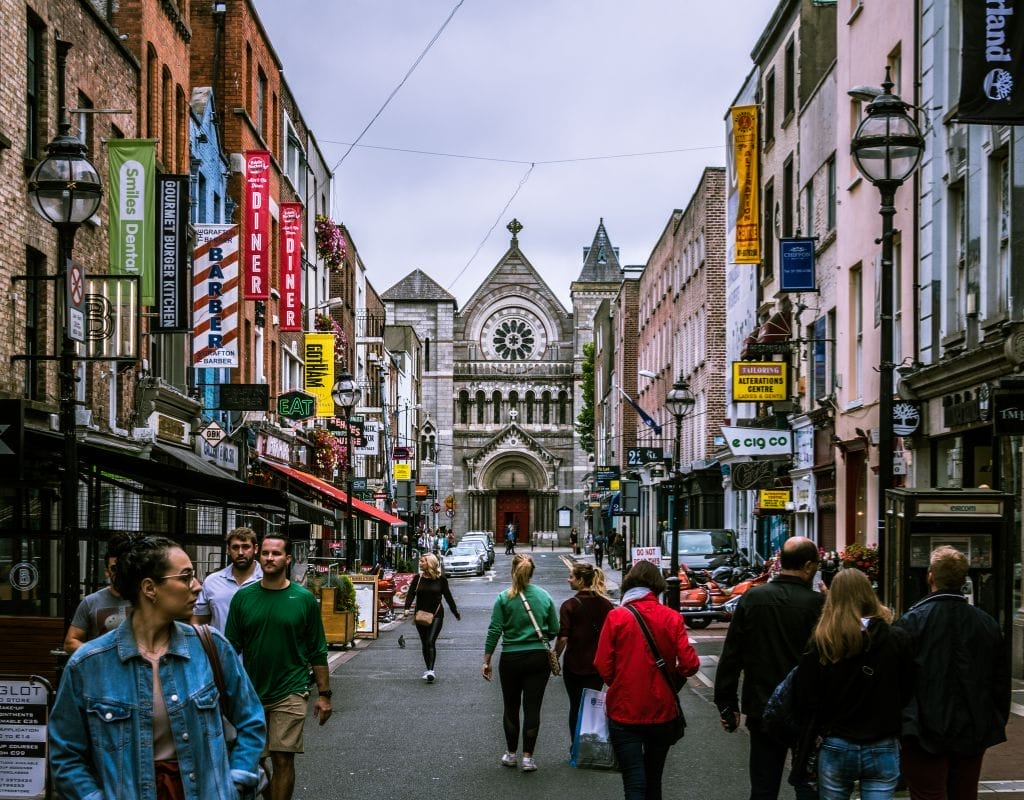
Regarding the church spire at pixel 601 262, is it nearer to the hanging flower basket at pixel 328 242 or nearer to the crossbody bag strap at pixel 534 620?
the hanging flower basket at pixel 328 242

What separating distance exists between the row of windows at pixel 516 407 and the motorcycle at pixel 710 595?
7192 cm

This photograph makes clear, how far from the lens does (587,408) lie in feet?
336

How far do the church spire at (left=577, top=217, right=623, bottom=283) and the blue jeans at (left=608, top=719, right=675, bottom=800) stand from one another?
98.0 meters

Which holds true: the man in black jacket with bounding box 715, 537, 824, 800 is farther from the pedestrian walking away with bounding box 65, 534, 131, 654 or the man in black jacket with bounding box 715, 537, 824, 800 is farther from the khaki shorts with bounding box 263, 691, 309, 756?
the pedestrian walking away with bounding box 65, 534, 131, 654

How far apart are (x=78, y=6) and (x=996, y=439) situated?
529 inches

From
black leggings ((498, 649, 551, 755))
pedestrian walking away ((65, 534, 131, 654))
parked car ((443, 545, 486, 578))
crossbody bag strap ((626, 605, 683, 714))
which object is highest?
pedestrian walking away ((65, 534, 131, 654))

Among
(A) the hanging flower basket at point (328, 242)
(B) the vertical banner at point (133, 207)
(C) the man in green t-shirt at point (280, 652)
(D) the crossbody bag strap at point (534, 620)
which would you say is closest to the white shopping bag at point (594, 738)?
(C) the man in green t-shirt at point (280, 652)

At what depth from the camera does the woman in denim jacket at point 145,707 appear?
5027 mm

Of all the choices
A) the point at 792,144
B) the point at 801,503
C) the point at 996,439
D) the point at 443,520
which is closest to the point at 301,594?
the point at 996,439

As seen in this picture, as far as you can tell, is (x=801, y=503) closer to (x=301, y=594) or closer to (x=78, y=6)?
(x=78, y=6)

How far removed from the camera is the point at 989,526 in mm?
12359

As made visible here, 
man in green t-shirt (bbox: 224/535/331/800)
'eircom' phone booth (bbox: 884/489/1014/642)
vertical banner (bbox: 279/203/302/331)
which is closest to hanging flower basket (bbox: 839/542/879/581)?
'eircom' phone booth (bbox: 884/489/1014/642)

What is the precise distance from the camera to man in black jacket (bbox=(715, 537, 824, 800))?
27.3 feet

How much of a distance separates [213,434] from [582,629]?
56.5ft
